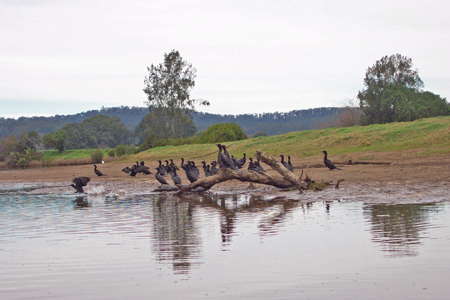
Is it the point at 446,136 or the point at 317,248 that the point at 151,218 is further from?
the point at 446,136

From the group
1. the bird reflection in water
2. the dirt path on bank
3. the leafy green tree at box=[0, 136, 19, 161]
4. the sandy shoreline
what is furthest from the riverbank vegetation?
the leafy green tree at box=[0, 136, 19, 161]

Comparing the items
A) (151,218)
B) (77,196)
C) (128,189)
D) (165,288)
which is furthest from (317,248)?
(128,189)

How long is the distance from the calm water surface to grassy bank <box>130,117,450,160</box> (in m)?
19.8

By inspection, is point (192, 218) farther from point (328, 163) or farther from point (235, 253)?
point (328, 163)

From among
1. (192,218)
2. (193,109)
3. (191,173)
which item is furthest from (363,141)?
(193,109)

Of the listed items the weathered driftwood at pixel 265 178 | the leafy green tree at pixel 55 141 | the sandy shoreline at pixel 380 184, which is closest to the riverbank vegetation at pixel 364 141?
the sandy shoreline at pixel 380 184

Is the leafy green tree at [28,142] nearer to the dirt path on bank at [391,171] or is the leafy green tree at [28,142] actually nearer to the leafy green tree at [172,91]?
the leafy green tree at [172,91]

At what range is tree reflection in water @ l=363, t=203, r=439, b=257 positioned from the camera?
452 inches

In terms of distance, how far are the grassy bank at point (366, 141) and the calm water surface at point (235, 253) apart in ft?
64.8

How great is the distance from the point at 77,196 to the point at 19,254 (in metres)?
17.3

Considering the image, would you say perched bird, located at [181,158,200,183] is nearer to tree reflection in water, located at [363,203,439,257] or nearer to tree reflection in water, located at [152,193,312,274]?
tree reflection in water, located at [152,193,312,274]

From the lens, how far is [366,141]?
42.8 m

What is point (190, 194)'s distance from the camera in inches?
1092

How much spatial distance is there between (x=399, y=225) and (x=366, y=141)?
2912 cm
